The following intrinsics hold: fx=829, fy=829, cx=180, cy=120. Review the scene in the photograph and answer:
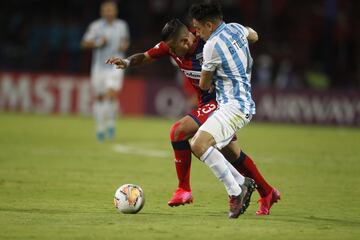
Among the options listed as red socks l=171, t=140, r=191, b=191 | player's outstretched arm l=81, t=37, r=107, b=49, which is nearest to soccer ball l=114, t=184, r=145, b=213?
red socks l=171, t=140, r=191, b=191

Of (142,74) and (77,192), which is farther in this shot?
(142,74)

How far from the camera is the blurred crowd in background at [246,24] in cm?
2573

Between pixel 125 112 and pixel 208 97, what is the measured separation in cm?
1608

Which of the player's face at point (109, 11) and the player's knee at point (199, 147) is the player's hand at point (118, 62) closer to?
the player's knee at point (199, 147)

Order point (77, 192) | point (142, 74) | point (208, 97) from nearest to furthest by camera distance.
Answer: point (208, 97)
point (77, 192)
point (142, 74)

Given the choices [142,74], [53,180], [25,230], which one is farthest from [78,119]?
[25,230]

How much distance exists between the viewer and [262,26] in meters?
26.4

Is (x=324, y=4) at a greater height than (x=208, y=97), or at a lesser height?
lesser

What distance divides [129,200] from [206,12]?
1.97m

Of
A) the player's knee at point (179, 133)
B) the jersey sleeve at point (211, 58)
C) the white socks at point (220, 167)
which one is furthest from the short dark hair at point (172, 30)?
the white socks at point (220, 167)

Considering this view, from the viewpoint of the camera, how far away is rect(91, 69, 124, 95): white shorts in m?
17.9

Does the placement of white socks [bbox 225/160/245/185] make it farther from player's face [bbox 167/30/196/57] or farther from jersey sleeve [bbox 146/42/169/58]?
jersey sleeve [bbox 146/42/169/58]

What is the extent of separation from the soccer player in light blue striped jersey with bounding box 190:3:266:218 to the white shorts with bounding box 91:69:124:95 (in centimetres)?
984

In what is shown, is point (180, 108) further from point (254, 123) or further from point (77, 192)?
point (77, 192)
